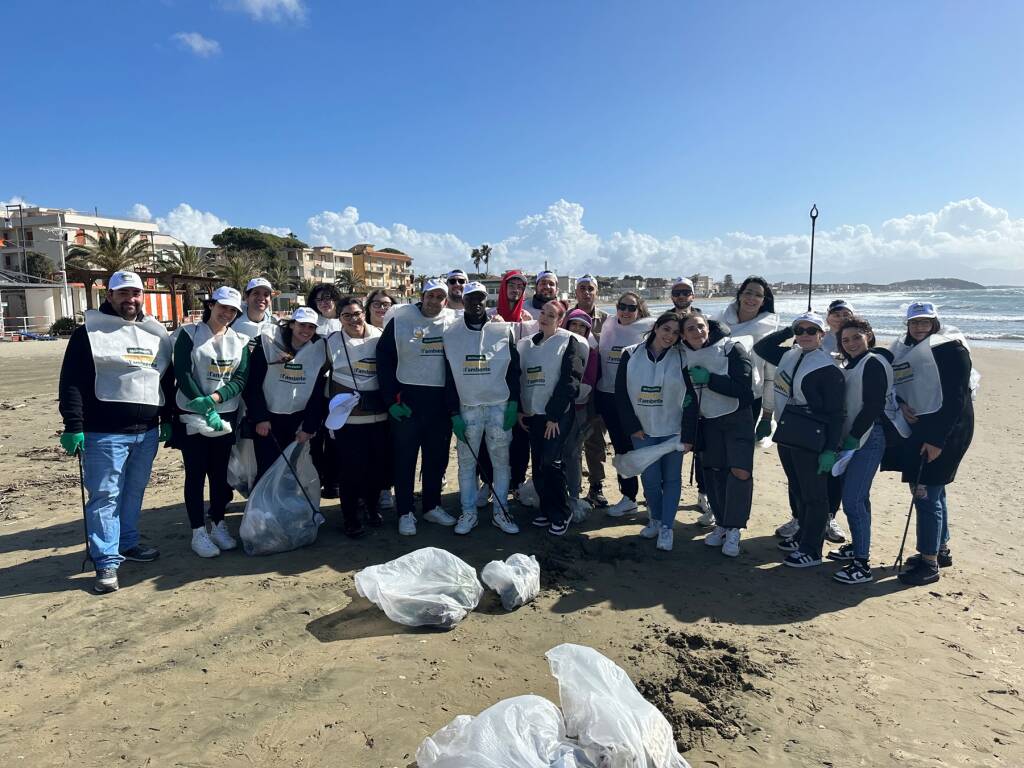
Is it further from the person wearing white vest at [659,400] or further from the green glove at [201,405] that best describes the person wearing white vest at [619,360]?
the green glove at [201,405]

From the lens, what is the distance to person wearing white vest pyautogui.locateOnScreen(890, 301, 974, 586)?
161 inches

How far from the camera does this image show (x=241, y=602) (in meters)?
3.78

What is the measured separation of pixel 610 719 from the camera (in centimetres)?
216

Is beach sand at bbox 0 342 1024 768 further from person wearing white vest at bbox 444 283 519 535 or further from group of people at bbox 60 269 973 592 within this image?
person wearing white vest at bbox 444 283 519 535

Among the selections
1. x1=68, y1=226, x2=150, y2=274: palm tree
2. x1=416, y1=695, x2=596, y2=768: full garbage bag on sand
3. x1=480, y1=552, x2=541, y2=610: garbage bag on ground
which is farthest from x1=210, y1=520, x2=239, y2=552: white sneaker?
x1=68, y1=226, x2=150, y2=274: palm tree

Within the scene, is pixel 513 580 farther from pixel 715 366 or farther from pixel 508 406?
pixel 715 366

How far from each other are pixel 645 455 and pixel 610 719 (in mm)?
2626

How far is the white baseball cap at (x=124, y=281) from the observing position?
3.97 metres

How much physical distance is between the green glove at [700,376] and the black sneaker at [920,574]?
1950mm

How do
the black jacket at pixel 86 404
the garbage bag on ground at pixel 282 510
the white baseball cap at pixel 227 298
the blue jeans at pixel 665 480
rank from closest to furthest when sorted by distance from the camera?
the black jacket at pixel 86 404 → the white baseball cap at pixel 227 298 → the garbage bag on ground at pixel 282 510 → the blue jeans at pixel 665 480

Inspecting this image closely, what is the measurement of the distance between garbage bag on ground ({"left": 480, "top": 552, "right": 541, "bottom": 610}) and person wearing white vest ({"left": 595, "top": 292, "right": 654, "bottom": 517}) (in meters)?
1.59

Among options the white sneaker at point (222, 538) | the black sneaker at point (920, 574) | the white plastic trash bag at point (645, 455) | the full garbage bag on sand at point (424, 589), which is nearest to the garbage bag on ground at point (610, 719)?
the full garbage bag on sand at point (424, 589)

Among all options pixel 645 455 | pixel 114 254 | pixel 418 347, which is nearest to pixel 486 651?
pixel 645 455

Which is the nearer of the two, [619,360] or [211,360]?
[211,360]
